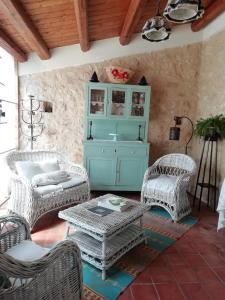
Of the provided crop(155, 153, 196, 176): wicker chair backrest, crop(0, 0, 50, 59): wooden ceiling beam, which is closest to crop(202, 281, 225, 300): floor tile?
crop(155, 153, 196, 176): wicker chair backrest

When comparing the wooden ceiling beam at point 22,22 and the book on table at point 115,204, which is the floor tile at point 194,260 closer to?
the book on table at point 115,204

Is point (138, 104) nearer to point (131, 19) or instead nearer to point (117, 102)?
point (117, 102)

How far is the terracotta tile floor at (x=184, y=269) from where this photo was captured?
189cm

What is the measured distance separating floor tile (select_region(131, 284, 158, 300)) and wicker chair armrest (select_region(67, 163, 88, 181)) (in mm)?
1708

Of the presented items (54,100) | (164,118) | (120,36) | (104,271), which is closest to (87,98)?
(54,100)

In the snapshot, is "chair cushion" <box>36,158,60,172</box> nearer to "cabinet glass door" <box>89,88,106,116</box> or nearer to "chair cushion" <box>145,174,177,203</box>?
"cabinet glass door" <box>89,88,106,116</box>

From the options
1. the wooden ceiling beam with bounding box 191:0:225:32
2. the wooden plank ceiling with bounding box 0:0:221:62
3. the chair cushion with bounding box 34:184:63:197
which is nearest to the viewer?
the wooden plank ceiling with bounding box 0:0:221:62

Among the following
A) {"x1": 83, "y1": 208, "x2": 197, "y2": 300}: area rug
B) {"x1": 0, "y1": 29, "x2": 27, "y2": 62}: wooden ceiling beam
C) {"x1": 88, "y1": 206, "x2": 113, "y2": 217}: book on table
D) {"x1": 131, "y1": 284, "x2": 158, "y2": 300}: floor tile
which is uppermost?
{"x1": 0, "y1": 29, "x2": 27, "y2": 62}: wooden ceiling beam

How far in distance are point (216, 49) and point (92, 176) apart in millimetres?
2940

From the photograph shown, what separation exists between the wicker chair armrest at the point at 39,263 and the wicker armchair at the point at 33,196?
1332 mm

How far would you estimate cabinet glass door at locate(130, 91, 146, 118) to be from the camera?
4066 millimetres

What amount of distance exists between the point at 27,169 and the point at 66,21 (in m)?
2.06

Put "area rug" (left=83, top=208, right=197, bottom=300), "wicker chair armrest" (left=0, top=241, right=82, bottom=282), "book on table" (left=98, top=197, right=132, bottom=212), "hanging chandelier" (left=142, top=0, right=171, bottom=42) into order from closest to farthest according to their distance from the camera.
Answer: "wicker chair armrest" (left=0, top=241, right=82, bottom=282)
"area rug" (left=83, top=208, right=197, bottom=300)
"hanging chandelier" (left=142, top=0, right=171, bottom=42)
"book on table" (left=98, top=197, right=132, bottom=212)

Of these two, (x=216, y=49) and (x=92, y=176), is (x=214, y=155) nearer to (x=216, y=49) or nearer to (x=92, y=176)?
(x=216, y=49)
